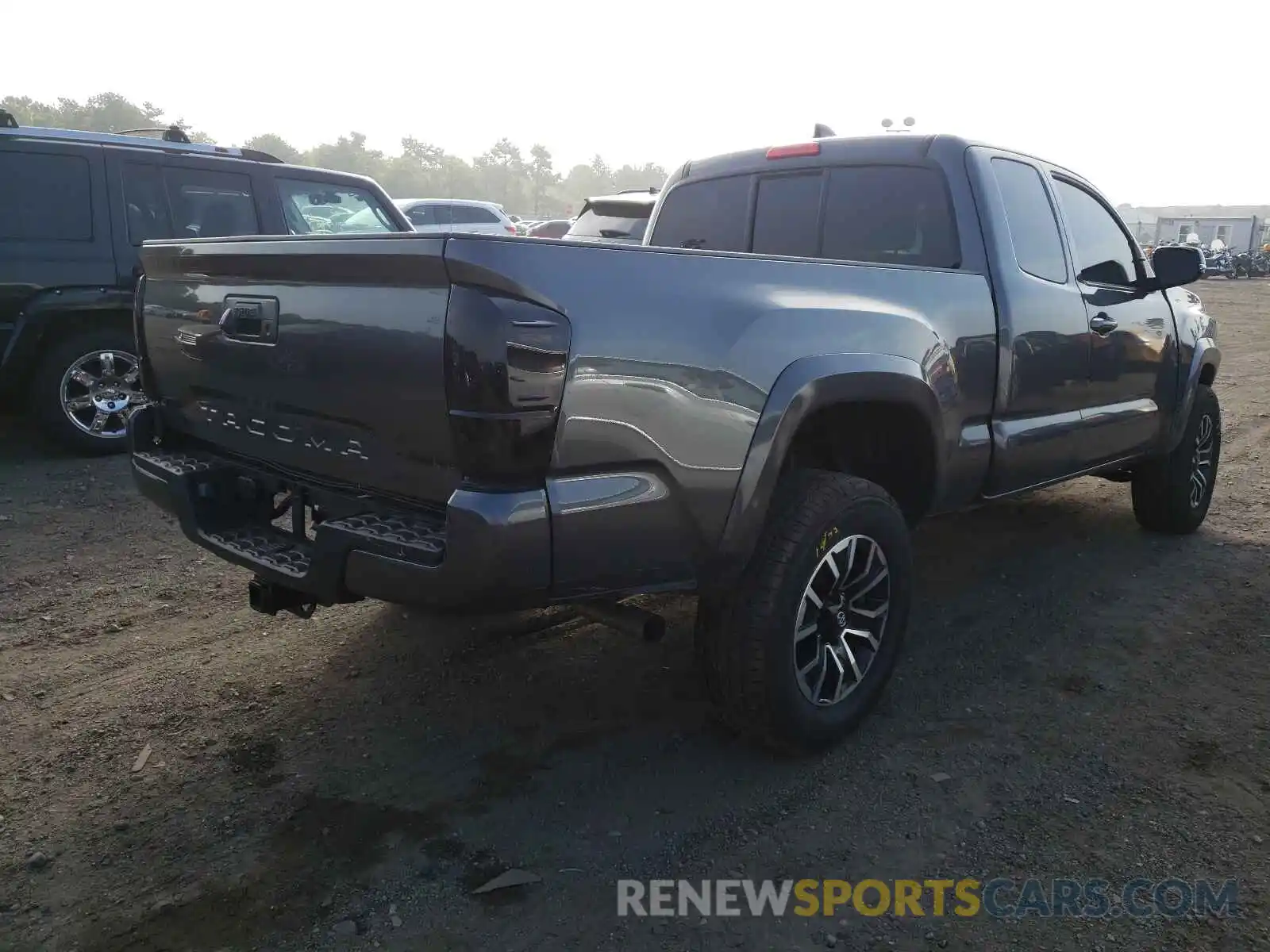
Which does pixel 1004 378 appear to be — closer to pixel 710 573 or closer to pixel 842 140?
pixel 842 140

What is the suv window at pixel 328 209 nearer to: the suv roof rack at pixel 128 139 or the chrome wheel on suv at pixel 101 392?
the suv roof rack at pixel 128 139

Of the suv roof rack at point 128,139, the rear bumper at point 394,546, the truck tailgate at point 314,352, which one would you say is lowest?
the rear bumper at point 394,546

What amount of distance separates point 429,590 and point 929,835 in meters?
1.52

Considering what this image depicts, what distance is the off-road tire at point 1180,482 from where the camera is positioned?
519cm

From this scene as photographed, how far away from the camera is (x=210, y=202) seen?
267 inches

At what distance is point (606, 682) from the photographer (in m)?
3.56

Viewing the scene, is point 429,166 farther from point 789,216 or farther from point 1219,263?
point 789,216

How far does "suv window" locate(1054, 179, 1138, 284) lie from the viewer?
432 centimetres

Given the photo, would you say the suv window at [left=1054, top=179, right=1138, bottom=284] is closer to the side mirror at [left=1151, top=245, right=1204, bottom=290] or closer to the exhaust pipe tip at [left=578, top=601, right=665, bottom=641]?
the side mirror at [left=1151, top=245, right=1204, bottom=290]

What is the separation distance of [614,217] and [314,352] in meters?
8.47

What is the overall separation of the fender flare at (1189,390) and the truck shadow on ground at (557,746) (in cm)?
78

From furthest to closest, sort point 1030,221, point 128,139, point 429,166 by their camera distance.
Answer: point 429,166 < point 128,139 < point 1030,221

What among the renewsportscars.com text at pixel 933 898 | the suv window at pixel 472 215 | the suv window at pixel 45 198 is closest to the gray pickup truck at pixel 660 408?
the renewsportscars.com text at pixel 933 898

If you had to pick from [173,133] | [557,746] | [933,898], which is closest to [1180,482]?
[933,898]
